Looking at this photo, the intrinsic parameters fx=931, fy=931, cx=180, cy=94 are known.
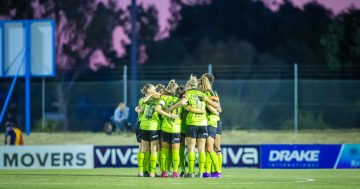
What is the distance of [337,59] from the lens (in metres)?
47.5

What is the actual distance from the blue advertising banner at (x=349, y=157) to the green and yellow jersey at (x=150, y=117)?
9063 millimetres

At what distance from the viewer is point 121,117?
3525cm

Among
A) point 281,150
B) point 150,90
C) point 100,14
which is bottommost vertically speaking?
point 281,150

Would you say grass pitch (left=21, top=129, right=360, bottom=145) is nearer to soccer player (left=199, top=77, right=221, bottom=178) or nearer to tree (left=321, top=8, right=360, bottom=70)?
tree (left=321, top=8, right=360, bottom=70)

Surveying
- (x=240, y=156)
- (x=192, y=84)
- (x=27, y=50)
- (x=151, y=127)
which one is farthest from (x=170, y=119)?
(x=27, y=50)

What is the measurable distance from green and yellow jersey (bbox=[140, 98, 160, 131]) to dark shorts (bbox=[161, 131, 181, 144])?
0.28 metres

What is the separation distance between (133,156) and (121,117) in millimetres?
5537

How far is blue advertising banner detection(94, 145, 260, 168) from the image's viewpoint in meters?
29.6

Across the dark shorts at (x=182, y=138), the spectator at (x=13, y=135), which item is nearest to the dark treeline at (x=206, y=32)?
the spectator at (x=13, y=135)

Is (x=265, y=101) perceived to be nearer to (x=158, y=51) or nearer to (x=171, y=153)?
(x=171, y=153)

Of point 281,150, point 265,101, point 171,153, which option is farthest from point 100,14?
point 171,153

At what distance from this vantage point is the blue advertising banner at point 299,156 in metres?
29.1

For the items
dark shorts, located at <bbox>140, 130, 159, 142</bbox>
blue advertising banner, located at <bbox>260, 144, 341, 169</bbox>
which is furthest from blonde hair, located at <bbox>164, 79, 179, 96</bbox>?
blue advertising banner, located at <bbox>260, 144, 341, 169</bbox>

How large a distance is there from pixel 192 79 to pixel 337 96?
49.7ft
